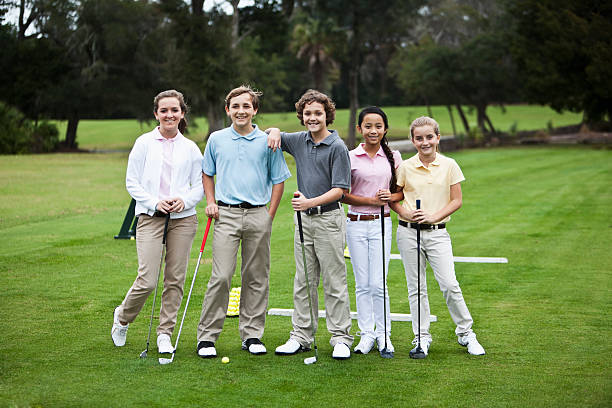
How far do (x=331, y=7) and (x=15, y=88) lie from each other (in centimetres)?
1830

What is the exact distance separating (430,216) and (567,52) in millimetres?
32909

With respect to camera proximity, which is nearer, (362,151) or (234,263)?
(234,263)

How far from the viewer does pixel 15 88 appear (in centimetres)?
4094

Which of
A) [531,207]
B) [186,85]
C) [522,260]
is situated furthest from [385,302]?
[186,85]

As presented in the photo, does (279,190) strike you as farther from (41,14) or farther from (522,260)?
(41,14)

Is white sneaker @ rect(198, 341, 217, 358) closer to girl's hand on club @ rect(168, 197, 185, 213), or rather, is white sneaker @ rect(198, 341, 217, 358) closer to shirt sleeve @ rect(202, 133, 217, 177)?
girl's hand on club @ rect(168, 197, 185, 213)

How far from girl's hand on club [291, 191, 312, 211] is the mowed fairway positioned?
3.65 feet

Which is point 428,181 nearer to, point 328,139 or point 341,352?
point 328,139

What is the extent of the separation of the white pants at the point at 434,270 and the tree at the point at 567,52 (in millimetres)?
30756

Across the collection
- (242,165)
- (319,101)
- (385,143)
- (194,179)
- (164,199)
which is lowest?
(164,199)

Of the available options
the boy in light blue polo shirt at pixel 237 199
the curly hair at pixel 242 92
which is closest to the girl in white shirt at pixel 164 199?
the boy in light blue polo shirt at pixel 237 199

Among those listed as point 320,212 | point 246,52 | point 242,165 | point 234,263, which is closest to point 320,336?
point 234,263

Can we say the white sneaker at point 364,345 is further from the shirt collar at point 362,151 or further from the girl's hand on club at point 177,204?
the girl's hand on club at point 177,204

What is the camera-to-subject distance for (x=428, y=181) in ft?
18.4
